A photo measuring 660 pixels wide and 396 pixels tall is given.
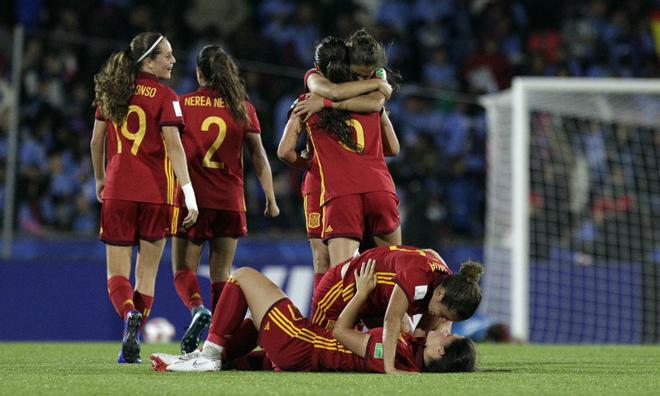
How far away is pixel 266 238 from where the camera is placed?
11703mm

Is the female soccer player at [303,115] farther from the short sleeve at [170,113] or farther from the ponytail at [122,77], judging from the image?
the ponytail at [122,77]

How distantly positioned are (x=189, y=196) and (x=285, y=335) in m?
1.46

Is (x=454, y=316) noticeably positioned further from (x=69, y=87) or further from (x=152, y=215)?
(x=69, y=87)

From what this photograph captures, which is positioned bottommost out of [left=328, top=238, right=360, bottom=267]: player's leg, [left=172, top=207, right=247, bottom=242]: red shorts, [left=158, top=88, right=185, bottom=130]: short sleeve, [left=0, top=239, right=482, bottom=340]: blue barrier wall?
[left=0, top=239, right=482, bottom=340]: blue barrier wall

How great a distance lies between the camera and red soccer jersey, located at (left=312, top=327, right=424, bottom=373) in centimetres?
574

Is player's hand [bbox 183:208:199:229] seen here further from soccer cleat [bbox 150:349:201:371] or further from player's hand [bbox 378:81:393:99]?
player's hand [bbox 378:81:393:99]

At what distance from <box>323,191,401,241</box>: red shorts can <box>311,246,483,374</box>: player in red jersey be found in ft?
2.48

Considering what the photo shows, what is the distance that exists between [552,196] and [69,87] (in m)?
5.42

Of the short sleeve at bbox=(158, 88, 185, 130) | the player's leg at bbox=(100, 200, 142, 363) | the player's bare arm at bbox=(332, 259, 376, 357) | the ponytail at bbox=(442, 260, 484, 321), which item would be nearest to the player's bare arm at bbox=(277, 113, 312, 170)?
the short sleeve at bbox=(158, 88, 185, 130)

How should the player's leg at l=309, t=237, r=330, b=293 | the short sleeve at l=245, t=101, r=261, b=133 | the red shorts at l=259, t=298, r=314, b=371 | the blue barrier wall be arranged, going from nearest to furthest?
the red shorts at l=259, t=298, r=314, b=371, the player's leg at l=309, t=237, r=330, b=293, the short sleeve at l=245, t=101, r=261, b=133, the blue barrier wall

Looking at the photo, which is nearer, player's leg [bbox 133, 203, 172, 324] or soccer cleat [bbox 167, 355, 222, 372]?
soccer cleat [bbox 167, 355, 222, 372]

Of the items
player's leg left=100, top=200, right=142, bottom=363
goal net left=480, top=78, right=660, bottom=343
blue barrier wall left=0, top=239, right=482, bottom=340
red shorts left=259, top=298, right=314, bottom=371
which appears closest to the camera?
red shorts left=259, top=298, right=314, bottom=371

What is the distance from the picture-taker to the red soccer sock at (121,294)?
6949 millimetres

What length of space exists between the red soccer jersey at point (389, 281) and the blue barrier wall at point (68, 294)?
5.48 m
